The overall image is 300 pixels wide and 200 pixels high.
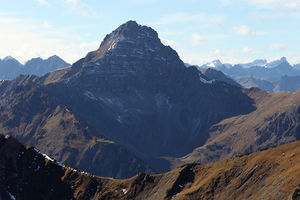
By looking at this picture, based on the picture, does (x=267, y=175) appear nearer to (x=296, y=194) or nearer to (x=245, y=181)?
(x=245, y=181)

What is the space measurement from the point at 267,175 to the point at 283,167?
A: 27.3 feet

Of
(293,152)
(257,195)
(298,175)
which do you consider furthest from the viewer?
(293,152)

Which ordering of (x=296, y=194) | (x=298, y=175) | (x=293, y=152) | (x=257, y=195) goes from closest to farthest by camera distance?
(x=296, y=194) → (x=298, y=175) → (x=257, y=195) → (x=293, y=152)

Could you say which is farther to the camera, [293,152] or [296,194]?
[293,152]

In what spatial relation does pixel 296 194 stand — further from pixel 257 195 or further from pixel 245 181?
pixel 245 181

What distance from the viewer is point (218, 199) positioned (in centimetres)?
19900

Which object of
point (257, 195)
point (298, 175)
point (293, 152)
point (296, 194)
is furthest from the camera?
point (293, 152)

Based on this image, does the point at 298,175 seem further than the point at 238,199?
No

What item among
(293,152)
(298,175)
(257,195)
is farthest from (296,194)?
(293,152)

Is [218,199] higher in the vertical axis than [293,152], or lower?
lower

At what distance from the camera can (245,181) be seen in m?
200

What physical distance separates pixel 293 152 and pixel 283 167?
11124mm

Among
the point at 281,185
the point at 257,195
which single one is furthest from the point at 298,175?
the point at 257,195

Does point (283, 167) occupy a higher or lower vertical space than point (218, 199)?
higher
